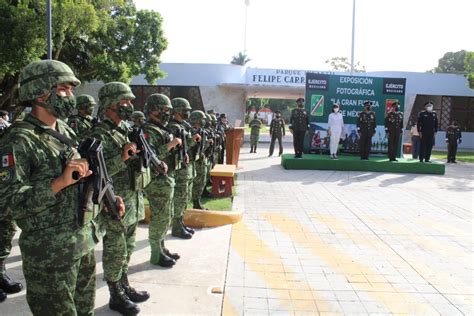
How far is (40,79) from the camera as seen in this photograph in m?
2.46

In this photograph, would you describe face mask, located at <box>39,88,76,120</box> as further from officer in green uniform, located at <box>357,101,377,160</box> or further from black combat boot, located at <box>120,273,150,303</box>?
officer in green uniform, located at <box>357,101,377,160</box>

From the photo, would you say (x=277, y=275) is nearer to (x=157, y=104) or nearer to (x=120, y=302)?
(x=120, y=302)

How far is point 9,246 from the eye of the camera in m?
4.21

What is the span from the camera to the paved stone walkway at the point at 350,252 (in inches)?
162

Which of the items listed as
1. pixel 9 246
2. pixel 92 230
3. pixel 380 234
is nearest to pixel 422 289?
pixel 380 234

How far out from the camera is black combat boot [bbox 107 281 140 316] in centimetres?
362

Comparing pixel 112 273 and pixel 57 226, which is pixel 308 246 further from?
pixel 57 226

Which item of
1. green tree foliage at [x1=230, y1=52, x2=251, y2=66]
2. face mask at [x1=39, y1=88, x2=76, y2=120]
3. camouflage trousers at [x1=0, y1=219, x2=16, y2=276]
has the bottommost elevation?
camouflage trousers at [x1=0, y1=219, x2=16, y2=276]

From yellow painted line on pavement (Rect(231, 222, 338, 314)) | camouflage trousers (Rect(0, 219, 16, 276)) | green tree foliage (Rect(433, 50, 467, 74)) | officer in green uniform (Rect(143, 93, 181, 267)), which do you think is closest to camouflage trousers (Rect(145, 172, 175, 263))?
officer in green uniform (Rect(143, 93, 181, 267))

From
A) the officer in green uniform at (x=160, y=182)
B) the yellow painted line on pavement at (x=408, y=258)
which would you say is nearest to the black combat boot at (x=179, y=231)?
the officer in green uniform at (x=160, y=182)

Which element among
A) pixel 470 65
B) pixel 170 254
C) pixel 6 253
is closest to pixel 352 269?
pixel 170 254

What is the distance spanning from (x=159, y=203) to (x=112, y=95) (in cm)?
137

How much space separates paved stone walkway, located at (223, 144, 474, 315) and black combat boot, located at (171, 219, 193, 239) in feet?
2.13

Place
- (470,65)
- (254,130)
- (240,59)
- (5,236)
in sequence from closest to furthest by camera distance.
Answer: (5,236) < (254,130) < (470,65) < (240,59)
